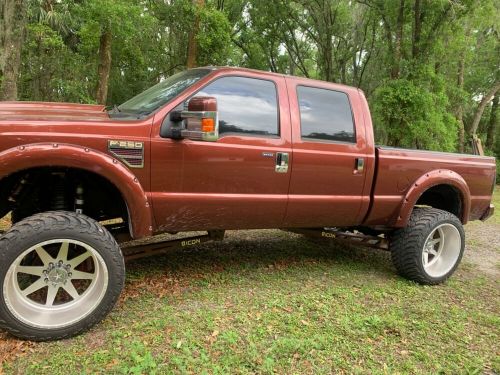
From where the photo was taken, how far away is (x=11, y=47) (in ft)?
24.1

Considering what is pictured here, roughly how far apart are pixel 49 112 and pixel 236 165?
1.52 m

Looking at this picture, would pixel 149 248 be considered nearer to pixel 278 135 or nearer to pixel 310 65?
pixel 278 135

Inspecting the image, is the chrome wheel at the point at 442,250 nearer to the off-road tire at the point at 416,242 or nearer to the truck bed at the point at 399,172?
the off-road tire at the point at 416,242

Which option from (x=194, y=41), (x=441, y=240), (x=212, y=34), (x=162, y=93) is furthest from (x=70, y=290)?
(x=194, y=41)

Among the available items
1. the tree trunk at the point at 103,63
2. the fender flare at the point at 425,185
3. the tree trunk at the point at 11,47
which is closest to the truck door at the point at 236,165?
the fender flare at the point at 425,185

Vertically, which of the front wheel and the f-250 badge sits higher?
the f-250 badge

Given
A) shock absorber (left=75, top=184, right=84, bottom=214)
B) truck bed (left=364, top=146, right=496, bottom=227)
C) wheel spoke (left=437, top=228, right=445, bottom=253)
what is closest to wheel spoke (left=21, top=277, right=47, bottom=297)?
shock absorber (left=75, top=184, right=84, bottom=214)

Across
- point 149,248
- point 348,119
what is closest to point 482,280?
point 348,119

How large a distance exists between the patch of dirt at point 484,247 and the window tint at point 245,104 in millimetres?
3652

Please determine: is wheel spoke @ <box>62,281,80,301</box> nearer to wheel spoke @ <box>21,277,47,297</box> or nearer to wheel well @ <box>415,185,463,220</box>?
wheel spoke @ <box>21,277,47,297</box>

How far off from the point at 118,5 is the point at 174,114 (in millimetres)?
8148

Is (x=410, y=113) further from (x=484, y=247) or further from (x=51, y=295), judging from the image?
(x=51, y=295)

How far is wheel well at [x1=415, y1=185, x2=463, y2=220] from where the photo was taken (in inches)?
196

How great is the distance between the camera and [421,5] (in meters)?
14.2
